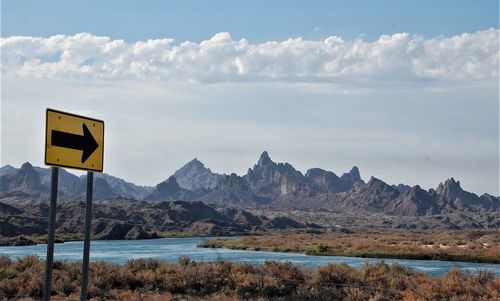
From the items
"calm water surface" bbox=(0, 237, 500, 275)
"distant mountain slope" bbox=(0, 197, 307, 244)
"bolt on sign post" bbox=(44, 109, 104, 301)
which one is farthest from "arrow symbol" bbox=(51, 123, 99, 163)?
"distant mountain slope" bbox=(0, 197, 307, 244)

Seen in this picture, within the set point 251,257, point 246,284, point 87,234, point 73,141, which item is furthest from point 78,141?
point 251,257

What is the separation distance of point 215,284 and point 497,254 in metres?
42.4

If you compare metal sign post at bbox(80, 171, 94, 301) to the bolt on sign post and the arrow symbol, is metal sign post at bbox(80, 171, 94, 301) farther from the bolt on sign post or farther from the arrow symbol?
the arrow symbol

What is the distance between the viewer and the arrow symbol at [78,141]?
774 cm

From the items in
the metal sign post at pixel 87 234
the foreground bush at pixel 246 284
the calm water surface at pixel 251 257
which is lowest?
the calm water surface at pixel 251 257

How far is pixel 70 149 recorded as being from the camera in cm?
789

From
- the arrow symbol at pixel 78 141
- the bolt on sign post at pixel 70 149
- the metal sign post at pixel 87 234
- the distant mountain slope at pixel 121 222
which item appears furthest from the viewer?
the distant mountain slope at pixel 121 222

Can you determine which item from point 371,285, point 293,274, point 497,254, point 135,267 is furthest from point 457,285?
point 497,254

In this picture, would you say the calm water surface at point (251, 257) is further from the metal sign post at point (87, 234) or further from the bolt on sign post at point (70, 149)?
the bolt on sign post at point (70, 149)

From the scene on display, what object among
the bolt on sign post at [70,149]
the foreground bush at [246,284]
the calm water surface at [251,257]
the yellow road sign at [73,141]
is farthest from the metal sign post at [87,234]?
the calm water surface at [251,257]

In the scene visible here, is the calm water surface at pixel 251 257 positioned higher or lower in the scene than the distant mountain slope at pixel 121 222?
lower

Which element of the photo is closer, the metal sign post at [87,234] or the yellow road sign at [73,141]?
the yellow road sign at [73,141]

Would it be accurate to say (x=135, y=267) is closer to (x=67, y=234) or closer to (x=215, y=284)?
(x=215, y=284)

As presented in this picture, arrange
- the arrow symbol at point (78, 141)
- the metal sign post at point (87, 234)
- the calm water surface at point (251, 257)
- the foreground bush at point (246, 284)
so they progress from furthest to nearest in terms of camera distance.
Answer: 1. the calm water surface at point (251, 257)
2. the foreground bush at point (246, 284)
3. the metal sign post at point (87, 234)
4. the arrow symbol at point (78, 141)
